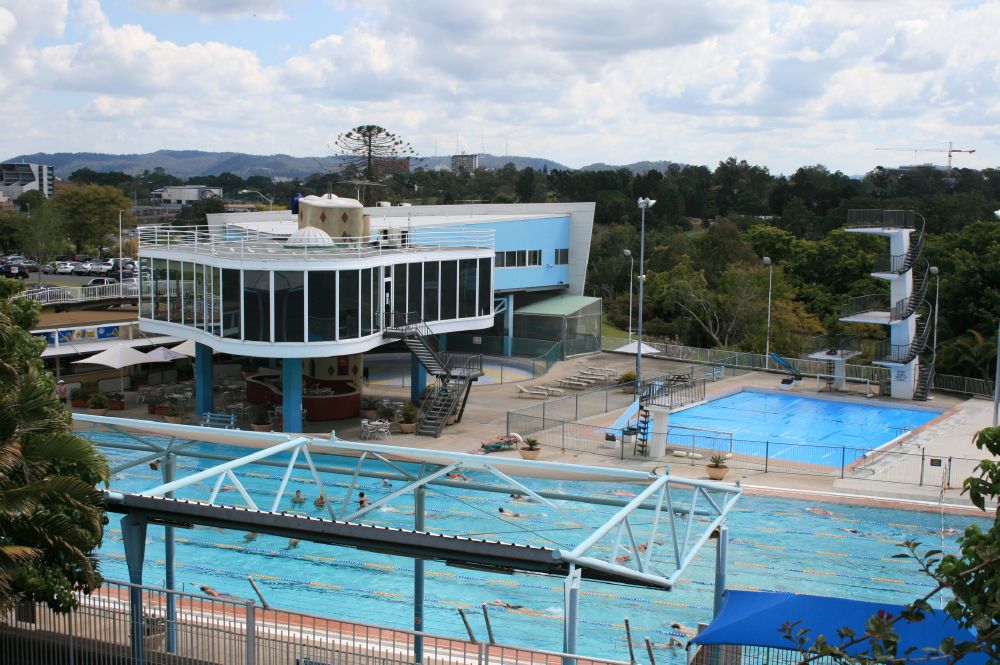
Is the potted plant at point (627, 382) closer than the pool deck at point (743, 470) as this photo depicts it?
No

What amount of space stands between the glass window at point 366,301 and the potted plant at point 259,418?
175 inches

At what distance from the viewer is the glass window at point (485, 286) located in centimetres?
4284

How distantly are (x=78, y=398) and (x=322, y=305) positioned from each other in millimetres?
11871

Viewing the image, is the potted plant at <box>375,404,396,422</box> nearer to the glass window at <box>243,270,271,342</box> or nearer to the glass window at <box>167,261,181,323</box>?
the glass window at <box>243,270,271,342</box>

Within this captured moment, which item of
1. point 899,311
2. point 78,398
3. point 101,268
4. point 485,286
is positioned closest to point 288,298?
point 485,286

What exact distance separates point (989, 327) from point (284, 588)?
132 feet

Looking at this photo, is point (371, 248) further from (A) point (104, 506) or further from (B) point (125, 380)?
(A) point (104, 506)

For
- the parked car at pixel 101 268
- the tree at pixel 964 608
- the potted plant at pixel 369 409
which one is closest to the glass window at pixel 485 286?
the potted plant at pixel 369 409

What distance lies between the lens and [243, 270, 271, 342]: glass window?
34.9m

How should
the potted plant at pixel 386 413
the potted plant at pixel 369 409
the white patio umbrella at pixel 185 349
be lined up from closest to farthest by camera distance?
the potted plant at pixel 386 413
the potted plant at pixel 369 409
the white patio umbrella at pixel 185 349

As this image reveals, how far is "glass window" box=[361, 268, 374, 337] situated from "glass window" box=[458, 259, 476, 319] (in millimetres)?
5590

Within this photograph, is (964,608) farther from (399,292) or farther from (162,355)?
(162,355)

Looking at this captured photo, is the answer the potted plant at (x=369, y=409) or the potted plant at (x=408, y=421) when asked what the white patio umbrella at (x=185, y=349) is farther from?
the potted plant at (x=408, y=421)

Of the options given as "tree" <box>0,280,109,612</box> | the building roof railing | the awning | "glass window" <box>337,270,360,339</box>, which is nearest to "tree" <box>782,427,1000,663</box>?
the awning
